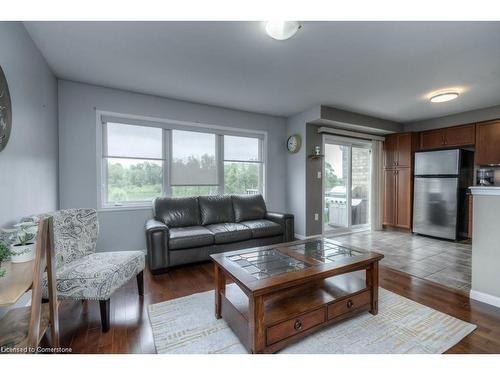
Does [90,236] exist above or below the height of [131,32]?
below

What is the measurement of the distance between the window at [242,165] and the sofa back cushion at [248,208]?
37cm

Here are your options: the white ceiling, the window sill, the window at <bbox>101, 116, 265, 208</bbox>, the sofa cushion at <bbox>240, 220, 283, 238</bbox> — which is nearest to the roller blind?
the window at <bbox>101, 116, 265, 208</bbox>

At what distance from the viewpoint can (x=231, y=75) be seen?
2768 mm

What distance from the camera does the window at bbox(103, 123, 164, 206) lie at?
→ 324 cm

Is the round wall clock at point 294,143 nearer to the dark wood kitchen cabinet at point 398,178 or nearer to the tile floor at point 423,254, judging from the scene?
the tile floor at point 423,254

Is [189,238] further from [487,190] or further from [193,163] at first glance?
[487,190]

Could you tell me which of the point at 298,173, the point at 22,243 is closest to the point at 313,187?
the point at 298,173

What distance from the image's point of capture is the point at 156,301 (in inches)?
83.4

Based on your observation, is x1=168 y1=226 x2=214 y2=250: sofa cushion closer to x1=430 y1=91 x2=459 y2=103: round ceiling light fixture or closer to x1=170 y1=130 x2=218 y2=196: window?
x1=170 y1=130 x2=218 y2=196: window

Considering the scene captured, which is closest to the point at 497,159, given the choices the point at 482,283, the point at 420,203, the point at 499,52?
the point at 420,203

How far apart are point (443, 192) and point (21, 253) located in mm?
5738

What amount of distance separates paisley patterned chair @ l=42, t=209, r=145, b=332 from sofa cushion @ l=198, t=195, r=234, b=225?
4.75 feet

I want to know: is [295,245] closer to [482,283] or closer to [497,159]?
[482,283]
